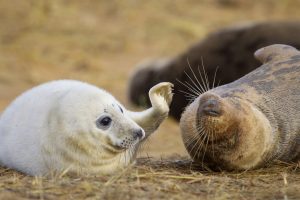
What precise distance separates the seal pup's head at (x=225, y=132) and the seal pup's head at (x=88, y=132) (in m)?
0.44

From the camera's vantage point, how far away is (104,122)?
5348mm

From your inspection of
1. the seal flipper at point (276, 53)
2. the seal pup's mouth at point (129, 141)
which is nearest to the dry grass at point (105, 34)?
the seal flipper at point (276, 53)

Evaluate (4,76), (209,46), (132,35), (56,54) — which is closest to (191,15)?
(132,35)

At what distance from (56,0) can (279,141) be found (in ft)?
38.1

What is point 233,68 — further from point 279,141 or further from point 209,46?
point 279,141

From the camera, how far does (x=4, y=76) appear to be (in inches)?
533

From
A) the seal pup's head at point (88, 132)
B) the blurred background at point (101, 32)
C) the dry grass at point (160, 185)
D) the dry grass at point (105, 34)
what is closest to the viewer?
the dry grass at point (160, 185)

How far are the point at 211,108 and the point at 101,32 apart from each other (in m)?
11.0

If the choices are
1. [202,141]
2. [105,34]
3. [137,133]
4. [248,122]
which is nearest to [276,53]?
[248,122]

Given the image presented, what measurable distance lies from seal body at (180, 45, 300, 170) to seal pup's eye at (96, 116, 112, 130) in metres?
0.61

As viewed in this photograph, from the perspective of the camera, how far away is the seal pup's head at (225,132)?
5457 mm

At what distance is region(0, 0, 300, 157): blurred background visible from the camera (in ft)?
46.2

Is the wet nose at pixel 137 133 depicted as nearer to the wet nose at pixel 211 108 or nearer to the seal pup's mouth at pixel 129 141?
the seal pup's mouth at pixel 129 141

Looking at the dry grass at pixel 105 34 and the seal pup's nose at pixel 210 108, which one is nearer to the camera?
the seal pup's nose at pixel 210 108
